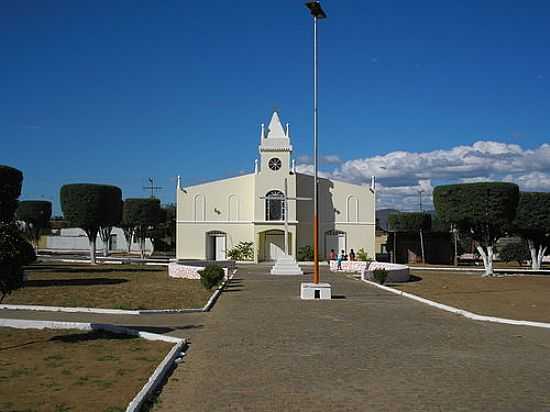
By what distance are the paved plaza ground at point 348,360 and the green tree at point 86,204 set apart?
27.8 metres

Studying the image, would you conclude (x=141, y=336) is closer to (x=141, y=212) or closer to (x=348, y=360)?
(x=348, y=360)

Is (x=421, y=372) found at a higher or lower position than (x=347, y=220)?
lower

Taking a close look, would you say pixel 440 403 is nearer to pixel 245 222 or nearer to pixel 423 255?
pixel 245 222

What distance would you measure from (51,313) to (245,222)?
3163cm

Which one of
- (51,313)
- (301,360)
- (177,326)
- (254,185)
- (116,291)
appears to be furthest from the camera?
(254,185)

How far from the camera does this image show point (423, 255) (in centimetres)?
5512

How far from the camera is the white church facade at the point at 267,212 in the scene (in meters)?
48.2

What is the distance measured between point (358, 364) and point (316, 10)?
13298 millimetres

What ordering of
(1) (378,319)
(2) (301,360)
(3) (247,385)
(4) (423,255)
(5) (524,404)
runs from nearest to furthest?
(5) (524,404), (3) (247,385), (2) (301,360), (1) (378,319), (4) (423,255)

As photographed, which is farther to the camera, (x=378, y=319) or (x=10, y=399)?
(x=378, y=319)

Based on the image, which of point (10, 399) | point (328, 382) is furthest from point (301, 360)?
point (10, 399)

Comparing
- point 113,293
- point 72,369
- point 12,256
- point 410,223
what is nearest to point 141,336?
point 12,256

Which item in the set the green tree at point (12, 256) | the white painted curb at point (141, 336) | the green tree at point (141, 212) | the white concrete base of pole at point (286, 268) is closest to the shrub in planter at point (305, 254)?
the white concrete base of pole at point (286, 268)

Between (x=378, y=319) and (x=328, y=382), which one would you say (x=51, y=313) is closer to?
(x=378, y=319)
